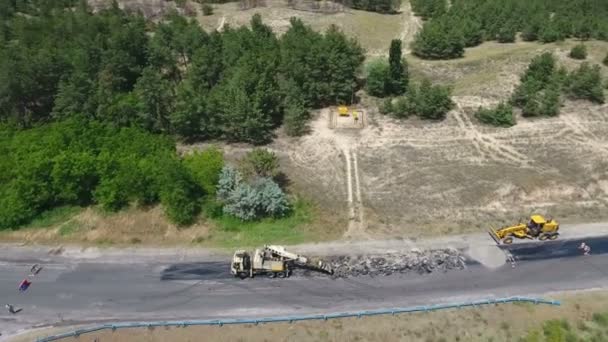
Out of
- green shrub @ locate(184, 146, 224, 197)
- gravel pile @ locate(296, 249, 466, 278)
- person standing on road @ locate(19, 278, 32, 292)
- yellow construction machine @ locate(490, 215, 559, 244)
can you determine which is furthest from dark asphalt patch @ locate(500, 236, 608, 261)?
person standing on road @ locate(19, 278, 32, 292)

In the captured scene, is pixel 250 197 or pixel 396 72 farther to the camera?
pixel 396 72

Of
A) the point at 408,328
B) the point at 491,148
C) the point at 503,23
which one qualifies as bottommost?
the point at 408,328

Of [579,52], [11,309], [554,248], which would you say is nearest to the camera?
[11,309]

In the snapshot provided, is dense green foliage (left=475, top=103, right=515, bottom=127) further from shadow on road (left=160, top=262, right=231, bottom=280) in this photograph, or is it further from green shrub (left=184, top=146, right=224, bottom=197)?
shadow on road (left=160, top=262, right=231, bottom=280)

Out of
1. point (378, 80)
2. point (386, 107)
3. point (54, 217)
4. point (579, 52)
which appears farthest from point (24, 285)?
point (579, 52)

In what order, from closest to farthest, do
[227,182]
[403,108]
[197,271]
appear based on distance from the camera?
[197,271] < [227,182] < [403,108]

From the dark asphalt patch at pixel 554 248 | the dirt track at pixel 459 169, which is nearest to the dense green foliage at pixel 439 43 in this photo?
the dirt track at pixel 459 169

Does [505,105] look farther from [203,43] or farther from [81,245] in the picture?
[81,245]

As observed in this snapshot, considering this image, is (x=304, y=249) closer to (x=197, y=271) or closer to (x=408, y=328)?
(x=197, y=271)
